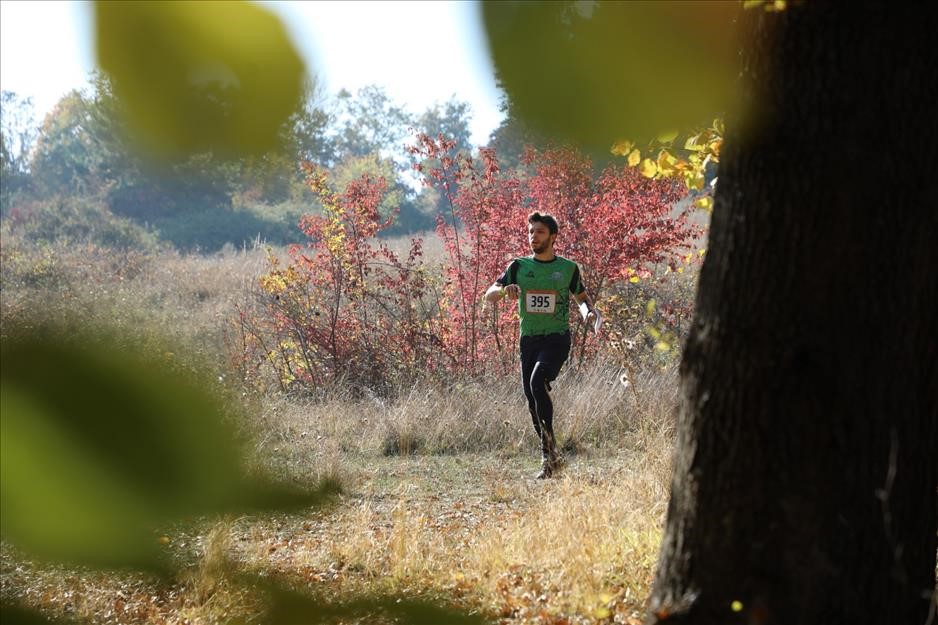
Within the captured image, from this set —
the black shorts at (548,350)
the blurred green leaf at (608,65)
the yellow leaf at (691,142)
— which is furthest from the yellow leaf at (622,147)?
the black shorts at (548,350)

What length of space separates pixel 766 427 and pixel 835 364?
0.21 metres

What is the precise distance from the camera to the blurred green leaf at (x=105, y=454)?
383 mm

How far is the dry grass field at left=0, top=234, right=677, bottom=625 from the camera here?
0.51 m

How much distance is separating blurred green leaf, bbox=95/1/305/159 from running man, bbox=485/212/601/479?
21.5ft

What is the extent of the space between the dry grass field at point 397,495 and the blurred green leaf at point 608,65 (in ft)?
0.76

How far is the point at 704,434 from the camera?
8.02 feet

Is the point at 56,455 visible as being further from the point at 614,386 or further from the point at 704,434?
the point at 614,386

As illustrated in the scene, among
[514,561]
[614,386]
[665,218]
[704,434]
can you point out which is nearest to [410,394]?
[614,386]

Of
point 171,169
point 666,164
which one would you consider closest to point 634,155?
point 171,169

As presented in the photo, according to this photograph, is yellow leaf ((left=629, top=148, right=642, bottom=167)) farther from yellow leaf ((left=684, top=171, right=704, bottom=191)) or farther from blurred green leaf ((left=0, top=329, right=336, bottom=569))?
yellow leaf ((left=684, top=171, right=704, bottom=191))

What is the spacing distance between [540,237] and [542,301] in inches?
18.1

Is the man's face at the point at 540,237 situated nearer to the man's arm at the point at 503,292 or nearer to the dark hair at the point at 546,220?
the dark hair at the point at 546,220

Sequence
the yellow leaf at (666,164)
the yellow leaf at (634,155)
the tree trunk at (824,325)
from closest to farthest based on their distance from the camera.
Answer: the yellow leaf at (634,155) → the tree trunk at (824,325) → the yellow leaf at (666,164)

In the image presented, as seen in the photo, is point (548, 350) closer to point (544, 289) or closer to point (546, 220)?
point (544, 289)
